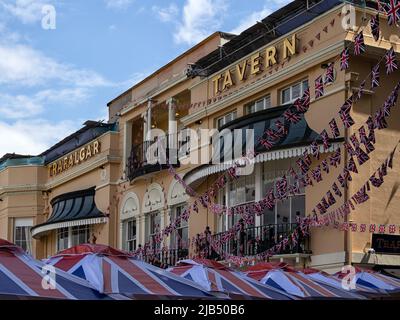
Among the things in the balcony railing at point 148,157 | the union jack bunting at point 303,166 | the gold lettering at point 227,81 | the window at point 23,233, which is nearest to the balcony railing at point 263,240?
the union jack bunting at point 303,166

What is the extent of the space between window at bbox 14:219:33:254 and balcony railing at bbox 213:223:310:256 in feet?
52.8

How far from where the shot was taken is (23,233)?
3434cm

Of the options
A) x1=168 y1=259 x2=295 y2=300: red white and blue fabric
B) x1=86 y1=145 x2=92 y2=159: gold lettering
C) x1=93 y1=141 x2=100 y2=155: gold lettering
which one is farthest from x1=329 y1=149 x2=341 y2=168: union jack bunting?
x1=86 y1=145 x2=92 y2=159: gold lettering

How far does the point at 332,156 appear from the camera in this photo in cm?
1709

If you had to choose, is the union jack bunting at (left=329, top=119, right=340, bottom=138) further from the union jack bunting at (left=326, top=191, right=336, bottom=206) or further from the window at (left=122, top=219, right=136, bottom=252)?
the window at (left=122, top=219, right=136, bottom=252)

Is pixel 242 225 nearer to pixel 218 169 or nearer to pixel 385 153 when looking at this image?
pixel 218 169

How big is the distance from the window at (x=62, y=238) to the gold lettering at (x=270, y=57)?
14.2m

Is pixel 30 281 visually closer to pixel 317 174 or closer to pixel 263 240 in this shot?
pixel 317 174

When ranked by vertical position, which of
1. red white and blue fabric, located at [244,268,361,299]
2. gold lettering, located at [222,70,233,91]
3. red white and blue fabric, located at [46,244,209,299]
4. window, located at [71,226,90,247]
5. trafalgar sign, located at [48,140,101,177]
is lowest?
red white and blue fabric, located at [244,268,361,299]

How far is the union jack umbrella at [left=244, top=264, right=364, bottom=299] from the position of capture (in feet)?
45.0

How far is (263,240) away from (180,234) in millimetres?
5527

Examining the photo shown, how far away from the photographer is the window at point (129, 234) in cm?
2695

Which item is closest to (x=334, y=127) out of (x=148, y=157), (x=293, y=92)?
(x=293, y=92)
